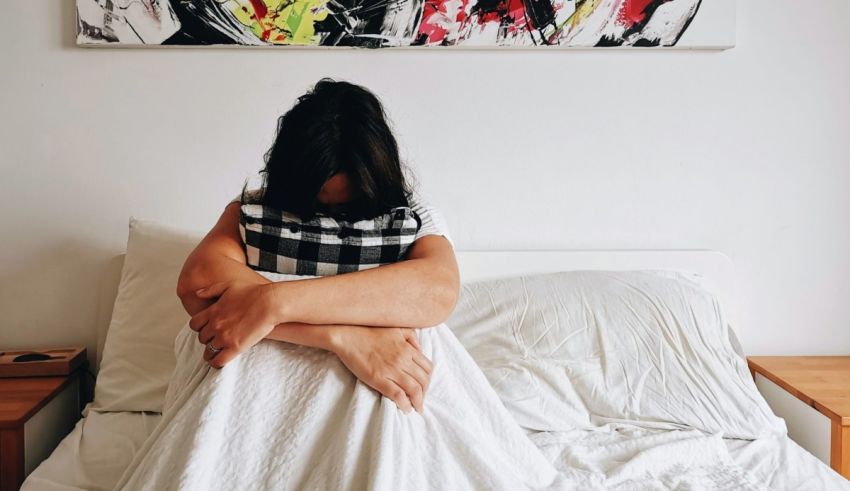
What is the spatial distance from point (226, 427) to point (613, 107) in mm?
1459

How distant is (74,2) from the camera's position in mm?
1825

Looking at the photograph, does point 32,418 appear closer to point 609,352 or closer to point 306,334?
point 306,334

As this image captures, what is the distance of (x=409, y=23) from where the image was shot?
6.06ft

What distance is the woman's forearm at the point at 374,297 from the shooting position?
102cm

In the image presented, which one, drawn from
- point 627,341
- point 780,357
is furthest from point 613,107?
point 780,357

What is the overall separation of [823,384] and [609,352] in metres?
0.62

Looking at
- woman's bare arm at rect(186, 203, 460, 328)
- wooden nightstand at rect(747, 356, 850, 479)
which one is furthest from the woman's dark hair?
wooden nightstand at rect(747, 356, 850, 479)

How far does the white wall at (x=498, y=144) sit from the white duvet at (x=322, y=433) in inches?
34.1

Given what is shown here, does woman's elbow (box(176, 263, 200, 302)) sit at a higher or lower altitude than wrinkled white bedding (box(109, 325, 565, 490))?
higher

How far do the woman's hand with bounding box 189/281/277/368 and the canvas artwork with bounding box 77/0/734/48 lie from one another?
1012 millimetres

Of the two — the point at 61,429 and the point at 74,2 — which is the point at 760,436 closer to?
the point at 61,429

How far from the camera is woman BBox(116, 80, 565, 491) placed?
0.88 metres

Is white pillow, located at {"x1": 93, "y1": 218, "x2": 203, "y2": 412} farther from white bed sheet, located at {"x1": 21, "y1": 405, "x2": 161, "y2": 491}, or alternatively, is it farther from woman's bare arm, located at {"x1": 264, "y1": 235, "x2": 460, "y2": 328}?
woman's bare arm, located at {"x1": 264, "y1": 235, "x2": 460, "y2": 328}

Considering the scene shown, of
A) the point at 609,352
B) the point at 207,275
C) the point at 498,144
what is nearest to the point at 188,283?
the point at 207,275
